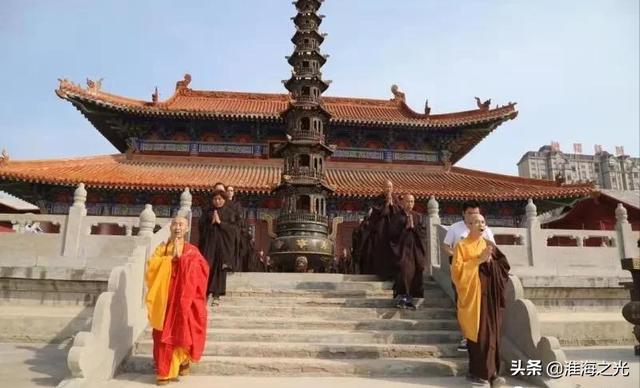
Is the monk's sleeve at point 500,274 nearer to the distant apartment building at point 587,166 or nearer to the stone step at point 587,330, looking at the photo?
the stone step at point 587,330

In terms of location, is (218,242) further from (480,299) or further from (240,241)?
(480,299)

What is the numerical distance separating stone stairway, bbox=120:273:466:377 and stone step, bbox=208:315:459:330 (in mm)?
12

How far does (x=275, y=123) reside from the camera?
16812mm

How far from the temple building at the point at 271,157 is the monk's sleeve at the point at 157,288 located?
20.4ft

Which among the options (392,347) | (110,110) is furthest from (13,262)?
(110,110)

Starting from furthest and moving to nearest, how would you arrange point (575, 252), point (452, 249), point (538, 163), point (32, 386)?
point (538, 163) < point (575, 252) < point (452, 249) < point (32, 386)

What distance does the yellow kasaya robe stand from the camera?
4223mm

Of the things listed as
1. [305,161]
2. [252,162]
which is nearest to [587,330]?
[305,161]

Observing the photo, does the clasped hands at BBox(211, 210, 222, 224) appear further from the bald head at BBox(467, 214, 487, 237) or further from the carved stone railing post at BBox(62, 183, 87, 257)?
the bald head at BBox(467, 214, 487, 237)

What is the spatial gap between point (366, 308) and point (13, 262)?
20.4 feet

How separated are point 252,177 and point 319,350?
1063cm

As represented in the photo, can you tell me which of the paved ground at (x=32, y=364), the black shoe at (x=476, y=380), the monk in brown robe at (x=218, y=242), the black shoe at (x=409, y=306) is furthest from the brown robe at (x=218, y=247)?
the black shoe at (x=476, y=380)

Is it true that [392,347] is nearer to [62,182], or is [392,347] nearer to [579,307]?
[579,307]

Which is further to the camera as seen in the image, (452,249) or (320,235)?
(320,235)
